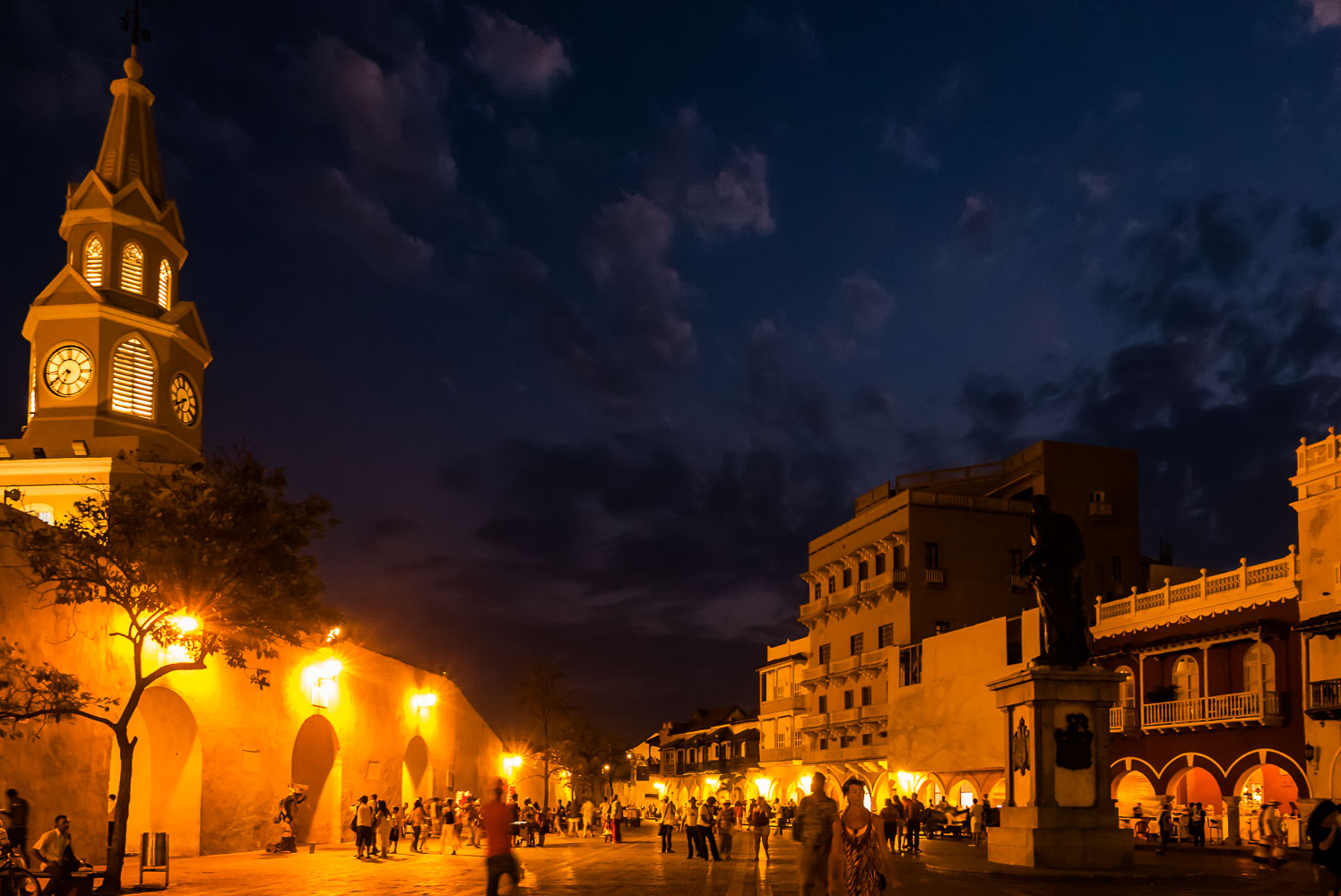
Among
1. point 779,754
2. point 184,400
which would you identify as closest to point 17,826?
point 184,400

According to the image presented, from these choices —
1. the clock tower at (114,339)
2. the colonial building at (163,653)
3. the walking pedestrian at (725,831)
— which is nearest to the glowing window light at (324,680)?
the colonial building at (163,653)

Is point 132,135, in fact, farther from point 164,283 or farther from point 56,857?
point 56,857

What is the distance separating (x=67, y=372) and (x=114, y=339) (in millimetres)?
1759

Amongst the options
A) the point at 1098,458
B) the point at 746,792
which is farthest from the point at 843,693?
the point at 746,792

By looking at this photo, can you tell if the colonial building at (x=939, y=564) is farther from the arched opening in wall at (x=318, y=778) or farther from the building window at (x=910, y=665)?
the arched opening in wall at (x=318, y=778)

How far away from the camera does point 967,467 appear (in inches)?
2517

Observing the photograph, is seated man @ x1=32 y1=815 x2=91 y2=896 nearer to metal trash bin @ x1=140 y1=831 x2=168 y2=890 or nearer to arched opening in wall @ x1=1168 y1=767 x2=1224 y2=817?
metal trash bin @ x1=140 y1=831 x2=168 y2=890

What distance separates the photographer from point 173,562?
2030cm

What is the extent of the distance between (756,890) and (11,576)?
13.7 meters

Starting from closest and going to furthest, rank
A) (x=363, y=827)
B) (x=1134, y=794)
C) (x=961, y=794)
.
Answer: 1. (x=363, y=827)
2. (x=1134, y=794)
3. (x=961, y=794)

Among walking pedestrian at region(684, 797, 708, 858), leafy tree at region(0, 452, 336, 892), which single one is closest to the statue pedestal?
leafy tree at region(0, 452, 336, 892)

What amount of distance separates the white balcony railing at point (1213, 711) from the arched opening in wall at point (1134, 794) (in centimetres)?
230

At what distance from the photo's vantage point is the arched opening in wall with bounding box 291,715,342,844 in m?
34.8

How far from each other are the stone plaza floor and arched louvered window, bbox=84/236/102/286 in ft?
65.0
